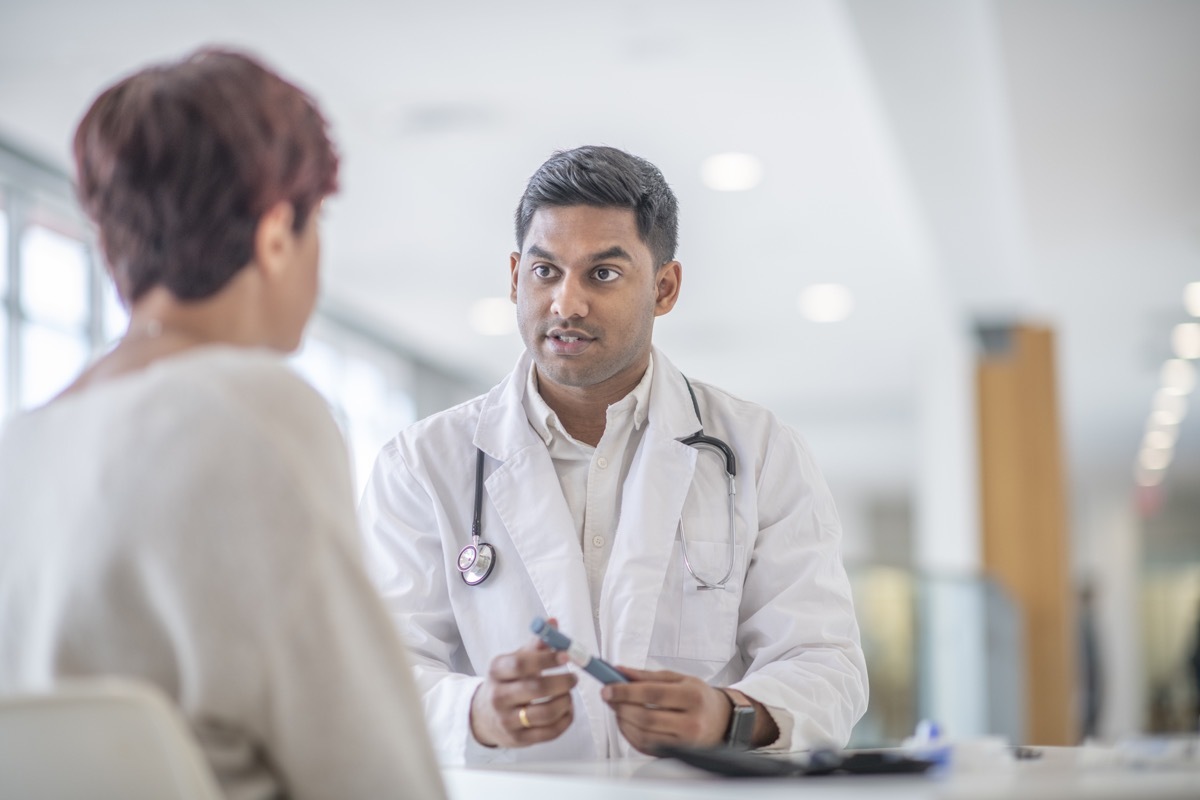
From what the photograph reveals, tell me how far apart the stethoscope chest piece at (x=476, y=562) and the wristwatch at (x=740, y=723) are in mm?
431

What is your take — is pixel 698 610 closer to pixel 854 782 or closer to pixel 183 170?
pixel 854 782

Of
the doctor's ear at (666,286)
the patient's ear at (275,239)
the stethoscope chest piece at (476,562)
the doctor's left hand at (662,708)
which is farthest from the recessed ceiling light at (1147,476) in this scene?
the patient's ear at (275,239)

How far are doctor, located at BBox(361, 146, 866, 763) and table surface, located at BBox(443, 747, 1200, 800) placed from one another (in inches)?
13.2

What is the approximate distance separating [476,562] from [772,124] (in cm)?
436

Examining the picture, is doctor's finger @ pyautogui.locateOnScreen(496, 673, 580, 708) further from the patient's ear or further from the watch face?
the patient's ear

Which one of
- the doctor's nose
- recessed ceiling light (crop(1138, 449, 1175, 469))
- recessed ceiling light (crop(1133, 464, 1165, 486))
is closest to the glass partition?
the doctor's nose

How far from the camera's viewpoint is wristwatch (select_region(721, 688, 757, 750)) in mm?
1667

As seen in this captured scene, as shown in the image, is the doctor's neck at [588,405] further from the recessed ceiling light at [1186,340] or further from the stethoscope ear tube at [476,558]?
the recessed ceiling light at [1186,340]

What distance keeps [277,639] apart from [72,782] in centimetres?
18

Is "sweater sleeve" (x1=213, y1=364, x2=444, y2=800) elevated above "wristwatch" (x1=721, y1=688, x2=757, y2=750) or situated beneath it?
elevated above

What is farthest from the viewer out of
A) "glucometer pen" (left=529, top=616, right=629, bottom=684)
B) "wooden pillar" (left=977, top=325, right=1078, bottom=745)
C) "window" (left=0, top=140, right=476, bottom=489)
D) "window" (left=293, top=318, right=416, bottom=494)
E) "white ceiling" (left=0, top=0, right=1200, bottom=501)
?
"window" (left=293, top=318, right=416, bottom=494)

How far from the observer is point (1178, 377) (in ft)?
36.2

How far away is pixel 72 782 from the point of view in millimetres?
979

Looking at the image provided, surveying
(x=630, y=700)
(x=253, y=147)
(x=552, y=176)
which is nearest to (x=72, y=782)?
(x=253, y=147)
